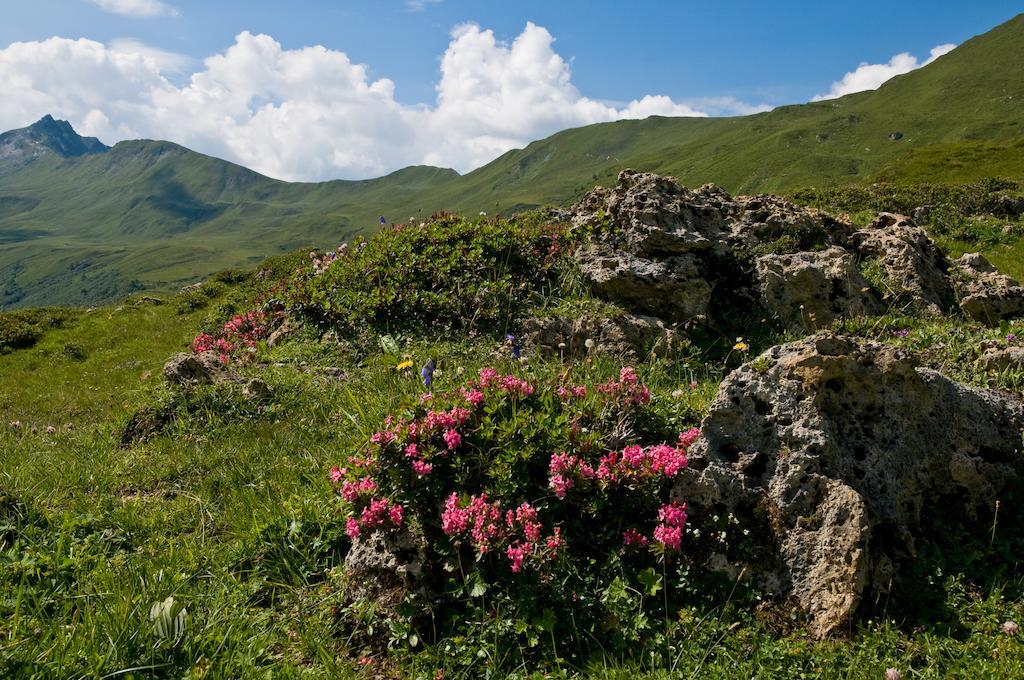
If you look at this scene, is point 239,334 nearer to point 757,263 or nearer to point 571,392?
point 571,392

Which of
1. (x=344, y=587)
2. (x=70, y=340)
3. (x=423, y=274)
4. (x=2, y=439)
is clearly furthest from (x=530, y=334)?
(x=70, y=340)

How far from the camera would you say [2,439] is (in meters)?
9.09

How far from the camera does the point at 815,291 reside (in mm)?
10117

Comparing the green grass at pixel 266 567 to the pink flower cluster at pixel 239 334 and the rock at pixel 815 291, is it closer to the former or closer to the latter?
the rock at pixel 815 291

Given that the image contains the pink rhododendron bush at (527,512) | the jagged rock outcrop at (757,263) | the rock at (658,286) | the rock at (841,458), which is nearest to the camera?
the pink rhododendron bush at (527,512)

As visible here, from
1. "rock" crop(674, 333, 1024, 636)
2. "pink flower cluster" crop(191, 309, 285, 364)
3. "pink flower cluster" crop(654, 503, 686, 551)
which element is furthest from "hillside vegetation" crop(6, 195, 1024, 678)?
"pink flower cluster" crop(191, 309, 285, 364)

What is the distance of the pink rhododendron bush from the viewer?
439 centimetres

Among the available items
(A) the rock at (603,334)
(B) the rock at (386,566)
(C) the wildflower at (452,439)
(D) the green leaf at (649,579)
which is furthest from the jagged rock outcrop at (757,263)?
(B) the rock at (386,566)

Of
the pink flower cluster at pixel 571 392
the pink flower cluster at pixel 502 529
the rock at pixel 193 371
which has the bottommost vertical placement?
the pink flower cluster at pixel 502 529

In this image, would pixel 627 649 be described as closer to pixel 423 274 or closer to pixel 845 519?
pixel 845 519

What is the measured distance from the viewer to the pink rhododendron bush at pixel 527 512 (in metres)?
4.39

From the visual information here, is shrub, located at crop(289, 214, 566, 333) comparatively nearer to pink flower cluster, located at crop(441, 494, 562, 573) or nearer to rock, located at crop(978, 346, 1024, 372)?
pink flower cluster, located at crop(441, 494, 562, 573)

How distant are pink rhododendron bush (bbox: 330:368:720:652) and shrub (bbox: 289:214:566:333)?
537 cm

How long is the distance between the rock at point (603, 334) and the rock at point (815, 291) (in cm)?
219
